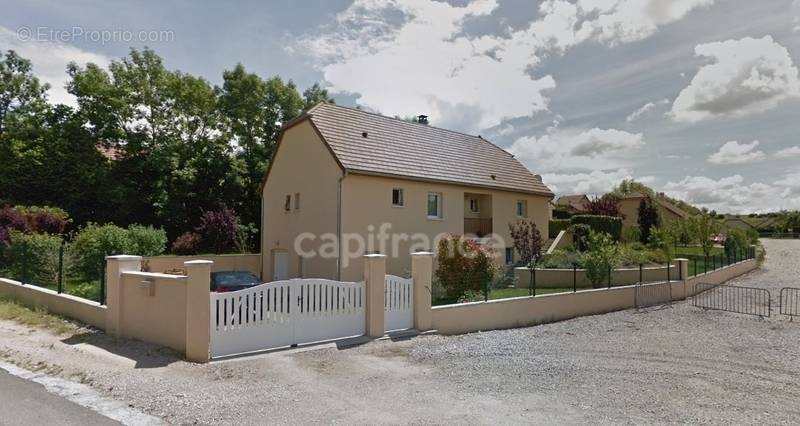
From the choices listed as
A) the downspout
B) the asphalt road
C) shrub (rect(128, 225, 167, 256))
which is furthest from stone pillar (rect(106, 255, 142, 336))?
shrub (rect(128, 225, 167, 256))

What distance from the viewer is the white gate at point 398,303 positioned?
1016cm

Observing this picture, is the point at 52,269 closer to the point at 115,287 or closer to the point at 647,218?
the point at 115,287

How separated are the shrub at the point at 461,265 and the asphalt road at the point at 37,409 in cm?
966

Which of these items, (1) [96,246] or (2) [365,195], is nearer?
(1) [96,246]

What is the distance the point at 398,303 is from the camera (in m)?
10.4

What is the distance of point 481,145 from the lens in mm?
28750

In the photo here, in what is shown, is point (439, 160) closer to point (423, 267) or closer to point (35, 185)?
point (423, 267)

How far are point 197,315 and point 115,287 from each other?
2.93m

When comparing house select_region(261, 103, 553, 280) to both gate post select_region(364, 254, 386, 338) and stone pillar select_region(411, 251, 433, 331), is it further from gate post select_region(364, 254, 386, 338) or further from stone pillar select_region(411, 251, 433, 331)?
gate post select_region(364, 254, 386, 338)

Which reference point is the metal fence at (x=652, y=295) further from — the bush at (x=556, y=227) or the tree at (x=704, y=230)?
the bush at (x=556, y=227)

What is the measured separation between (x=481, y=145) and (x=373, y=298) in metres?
20.7

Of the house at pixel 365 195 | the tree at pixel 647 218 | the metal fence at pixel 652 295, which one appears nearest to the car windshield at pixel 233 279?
the house at pixel 365 195

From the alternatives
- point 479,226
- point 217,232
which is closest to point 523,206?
point 479,226

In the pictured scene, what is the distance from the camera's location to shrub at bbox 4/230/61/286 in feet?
44.1
